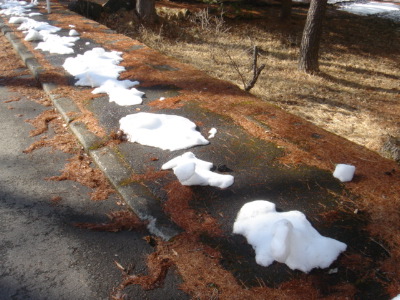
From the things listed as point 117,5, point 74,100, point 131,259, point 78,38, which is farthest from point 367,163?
point 117,5

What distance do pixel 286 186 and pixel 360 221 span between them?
0.45 meters

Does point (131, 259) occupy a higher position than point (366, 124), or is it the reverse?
point (131, 259)

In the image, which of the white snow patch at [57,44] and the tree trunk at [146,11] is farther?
the tree trunk at [146,11]

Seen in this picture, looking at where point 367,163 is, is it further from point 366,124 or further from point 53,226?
point 366,124

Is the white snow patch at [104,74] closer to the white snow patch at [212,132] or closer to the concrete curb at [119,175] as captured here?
→ the concrete curb at [119,175]

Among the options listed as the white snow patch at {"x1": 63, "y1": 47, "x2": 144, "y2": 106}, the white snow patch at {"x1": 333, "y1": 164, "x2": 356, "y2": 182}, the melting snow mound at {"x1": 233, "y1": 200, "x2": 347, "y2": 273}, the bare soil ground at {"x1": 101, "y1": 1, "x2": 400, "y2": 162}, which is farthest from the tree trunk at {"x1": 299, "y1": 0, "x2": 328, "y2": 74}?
the melting snow mound at {"x1": 233, "y1": 200, "x2": 347, "y2": 273}

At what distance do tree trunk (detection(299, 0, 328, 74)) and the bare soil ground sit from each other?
0.72 feet

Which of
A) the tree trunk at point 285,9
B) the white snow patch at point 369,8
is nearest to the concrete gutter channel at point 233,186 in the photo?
the tree trunk at point 285,9

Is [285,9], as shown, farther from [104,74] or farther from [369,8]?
[104,74]

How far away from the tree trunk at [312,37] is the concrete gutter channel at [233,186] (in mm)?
4443

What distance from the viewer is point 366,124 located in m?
4.63

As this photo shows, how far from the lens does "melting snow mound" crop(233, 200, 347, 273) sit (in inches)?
63.7

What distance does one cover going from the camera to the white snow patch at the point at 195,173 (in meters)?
2.07

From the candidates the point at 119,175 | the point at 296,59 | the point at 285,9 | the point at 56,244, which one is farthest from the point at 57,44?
the point at 285,9
